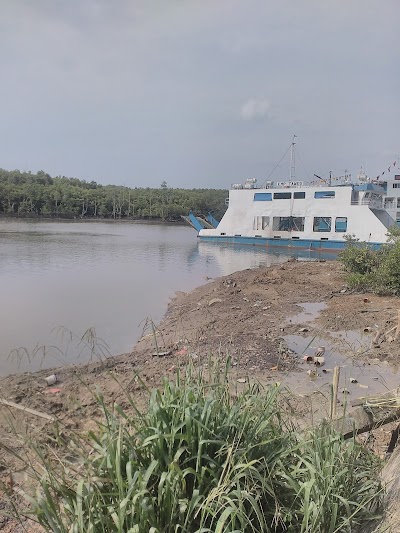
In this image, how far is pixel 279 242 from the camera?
33469mm

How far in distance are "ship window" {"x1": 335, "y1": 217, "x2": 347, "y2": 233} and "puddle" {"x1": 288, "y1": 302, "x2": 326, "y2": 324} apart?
21.4m

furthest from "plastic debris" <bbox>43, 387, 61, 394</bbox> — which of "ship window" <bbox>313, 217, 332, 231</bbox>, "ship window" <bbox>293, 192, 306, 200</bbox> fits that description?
"ship window" <bbox>293, 192, 306, 200</bbox>

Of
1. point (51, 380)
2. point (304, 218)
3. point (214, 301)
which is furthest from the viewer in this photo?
point (304, 218)

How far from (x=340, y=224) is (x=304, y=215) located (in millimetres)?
2882

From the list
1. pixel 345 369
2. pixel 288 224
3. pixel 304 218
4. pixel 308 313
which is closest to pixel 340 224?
pixel 304 218

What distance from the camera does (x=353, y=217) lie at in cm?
2948

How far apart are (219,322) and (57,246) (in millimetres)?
22336

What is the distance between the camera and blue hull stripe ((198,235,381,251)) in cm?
3023

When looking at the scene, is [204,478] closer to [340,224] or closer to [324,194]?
[340,224]

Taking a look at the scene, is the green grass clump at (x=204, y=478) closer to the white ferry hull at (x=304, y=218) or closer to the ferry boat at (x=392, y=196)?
the white ferry hull at (x=304, y=218)

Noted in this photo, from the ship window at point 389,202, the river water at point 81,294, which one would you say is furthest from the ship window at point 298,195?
the river water at point 81,294

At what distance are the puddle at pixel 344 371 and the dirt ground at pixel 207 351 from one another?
158 millimetres

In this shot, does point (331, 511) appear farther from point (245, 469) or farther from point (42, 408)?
point (42, 408)

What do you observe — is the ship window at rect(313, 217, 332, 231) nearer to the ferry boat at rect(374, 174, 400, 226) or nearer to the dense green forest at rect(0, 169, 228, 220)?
the ferry boat at rect(374, 174, 400, 226)
